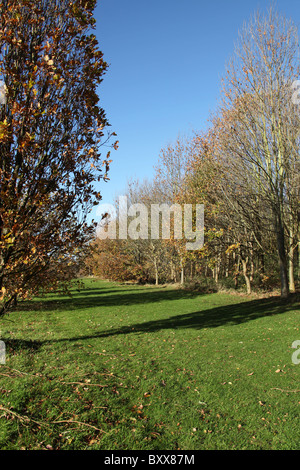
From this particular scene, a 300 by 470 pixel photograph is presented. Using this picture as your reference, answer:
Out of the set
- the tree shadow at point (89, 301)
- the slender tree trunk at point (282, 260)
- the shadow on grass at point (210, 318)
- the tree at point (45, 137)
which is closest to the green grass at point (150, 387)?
the shadow on grass at point (210, 318)

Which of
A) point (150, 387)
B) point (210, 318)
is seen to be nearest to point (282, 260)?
point (210, 318)

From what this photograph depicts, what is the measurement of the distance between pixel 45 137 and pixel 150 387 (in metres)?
4.78

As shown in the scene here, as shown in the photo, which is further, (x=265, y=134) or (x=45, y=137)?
(x=265, y=134)

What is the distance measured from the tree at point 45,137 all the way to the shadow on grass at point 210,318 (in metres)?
2.99

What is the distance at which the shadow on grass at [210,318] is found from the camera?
8555mm

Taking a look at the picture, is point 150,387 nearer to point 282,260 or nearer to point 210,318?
point 210,318

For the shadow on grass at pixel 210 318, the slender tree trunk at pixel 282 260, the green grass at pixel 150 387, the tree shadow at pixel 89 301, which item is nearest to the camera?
the green grass at pixel 150 387

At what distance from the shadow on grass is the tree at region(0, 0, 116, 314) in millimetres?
2992

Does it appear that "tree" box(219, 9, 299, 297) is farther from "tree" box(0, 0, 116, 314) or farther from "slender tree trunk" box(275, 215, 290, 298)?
"tree" box(0, 0, 116, 314)

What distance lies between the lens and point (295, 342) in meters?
7.95

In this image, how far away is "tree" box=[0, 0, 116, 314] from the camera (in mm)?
5031

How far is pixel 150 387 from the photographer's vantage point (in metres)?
5.09

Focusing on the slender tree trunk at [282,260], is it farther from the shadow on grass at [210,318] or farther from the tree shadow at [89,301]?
the tree shadow at [89,301]

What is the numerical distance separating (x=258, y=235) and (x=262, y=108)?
22.4 ft
